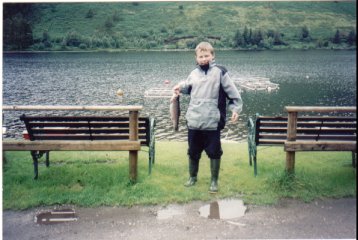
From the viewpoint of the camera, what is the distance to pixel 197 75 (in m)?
5.26

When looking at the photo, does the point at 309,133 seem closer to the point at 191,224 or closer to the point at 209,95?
the point at 209,95

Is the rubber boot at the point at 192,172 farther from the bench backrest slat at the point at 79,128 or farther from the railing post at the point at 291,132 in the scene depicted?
the railing post at the point at 291,132

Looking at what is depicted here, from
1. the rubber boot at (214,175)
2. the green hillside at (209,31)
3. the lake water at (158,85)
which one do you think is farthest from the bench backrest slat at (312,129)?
the green hillside at (209,31)

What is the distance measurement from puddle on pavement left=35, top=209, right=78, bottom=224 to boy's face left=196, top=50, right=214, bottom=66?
2.64m

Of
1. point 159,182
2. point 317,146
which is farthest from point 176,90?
point 317,146

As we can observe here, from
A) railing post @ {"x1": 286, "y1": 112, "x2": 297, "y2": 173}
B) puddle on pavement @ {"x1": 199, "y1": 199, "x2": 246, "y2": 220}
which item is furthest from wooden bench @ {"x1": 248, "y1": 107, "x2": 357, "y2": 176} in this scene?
puddle on pavement @ {"x1": 199, "y1": 199, "x2": 246, "y2": 220}

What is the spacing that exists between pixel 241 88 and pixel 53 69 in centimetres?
3954

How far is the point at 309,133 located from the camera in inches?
242

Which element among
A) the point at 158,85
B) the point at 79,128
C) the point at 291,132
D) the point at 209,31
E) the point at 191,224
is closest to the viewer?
the point at 191,224

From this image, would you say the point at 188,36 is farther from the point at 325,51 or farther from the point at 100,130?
the point at 100,130

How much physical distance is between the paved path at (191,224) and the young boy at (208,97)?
937 millimetres

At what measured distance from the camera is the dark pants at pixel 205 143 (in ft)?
17.4

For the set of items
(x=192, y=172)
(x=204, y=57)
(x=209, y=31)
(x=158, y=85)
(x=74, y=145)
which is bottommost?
(x=158, y=85)

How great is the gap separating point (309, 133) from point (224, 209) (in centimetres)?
219
